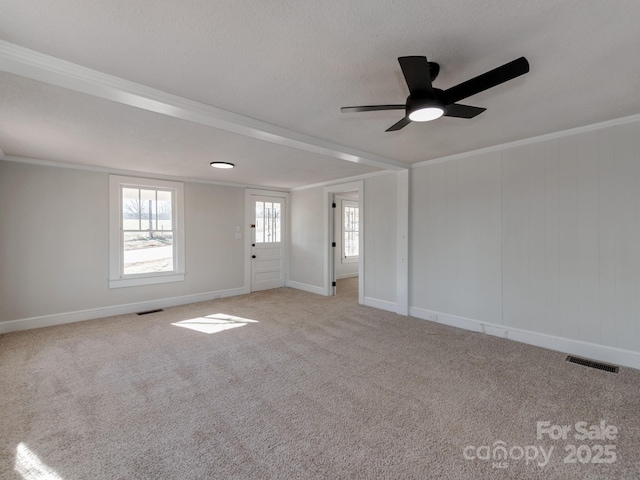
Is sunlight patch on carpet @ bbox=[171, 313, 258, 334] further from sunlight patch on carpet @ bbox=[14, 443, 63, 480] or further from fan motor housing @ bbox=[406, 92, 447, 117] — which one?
fan motor housing @ bbox=[406, 92, 447, 117]

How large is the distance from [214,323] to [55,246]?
2511mm

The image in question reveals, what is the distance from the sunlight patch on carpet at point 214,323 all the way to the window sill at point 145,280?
1189 mm

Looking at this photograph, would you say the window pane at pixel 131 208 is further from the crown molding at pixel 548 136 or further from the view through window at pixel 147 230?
the crown molding at pixel 548 136

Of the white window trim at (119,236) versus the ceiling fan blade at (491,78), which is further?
the white window trim at (119,236)

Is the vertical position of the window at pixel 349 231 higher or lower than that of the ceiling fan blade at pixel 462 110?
lower

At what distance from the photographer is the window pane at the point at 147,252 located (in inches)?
193

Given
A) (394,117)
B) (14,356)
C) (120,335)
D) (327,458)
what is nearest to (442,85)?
(394,117)

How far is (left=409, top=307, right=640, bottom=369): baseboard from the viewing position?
9.43 ft

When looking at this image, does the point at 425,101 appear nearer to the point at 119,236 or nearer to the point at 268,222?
the point at 119,236

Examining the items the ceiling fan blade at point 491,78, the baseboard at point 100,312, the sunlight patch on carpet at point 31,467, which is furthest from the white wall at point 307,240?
the sunlight patch on carpet at point 31,467

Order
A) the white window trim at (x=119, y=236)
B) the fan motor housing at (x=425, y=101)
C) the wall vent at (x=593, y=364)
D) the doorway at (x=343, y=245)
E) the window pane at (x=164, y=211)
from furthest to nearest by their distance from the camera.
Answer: the doorway at (x=343, y=245) < the window pane at (x=164, y=211) < the white window trim at (x=119, y=236) < the wall vent at (x=593, y=364) < the fan motor housing at (x=425, y=101)

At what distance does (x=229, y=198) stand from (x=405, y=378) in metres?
4.74

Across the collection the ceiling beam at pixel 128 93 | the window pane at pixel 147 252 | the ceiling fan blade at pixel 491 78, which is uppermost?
the ceiling beam at pixel 128 93

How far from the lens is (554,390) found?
2.45 meters
